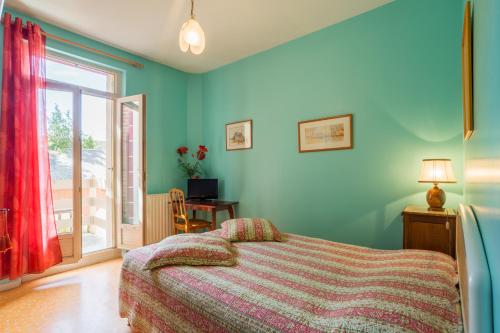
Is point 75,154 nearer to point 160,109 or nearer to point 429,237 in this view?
point 160,109

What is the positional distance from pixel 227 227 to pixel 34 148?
2.18 metres

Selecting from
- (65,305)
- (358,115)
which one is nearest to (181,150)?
(65,305)

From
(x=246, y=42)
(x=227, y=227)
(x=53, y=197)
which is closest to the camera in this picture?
(x=227, y=227)

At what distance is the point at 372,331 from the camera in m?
0.98

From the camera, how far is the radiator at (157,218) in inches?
145

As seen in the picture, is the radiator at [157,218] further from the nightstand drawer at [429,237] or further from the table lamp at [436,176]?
the table lamp at [436,176]

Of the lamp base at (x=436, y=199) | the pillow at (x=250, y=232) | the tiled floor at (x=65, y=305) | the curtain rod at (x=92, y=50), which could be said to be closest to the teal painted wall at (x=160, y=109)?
the curtain rod at (x=92, y=50)

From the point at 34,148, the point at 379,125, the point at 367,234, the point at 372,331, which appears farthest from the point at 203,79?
the point at 372,331

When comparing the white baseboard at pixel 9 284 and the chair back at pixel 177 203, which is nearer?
the white baseboard at pixel 9 284

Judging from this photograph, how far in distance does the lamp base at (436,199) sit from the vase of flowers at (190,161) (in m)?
3.01

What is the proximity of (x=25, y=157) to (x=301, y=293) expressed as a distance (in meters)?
2.96

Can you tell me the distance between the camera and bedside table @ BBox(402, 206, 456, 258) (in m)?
1.98

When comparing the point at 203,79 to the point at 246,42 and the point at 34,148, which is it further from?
the point at 34,148

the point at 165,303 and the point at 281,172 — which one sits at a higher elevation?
the point at 281,172
